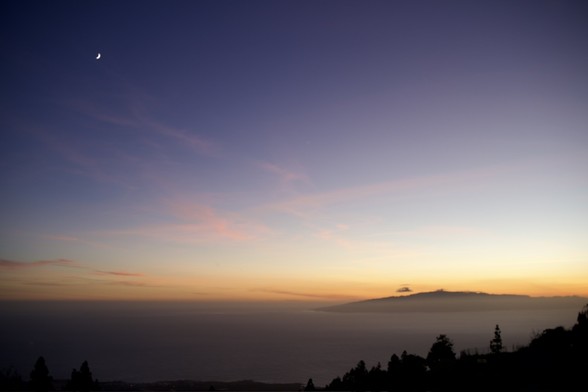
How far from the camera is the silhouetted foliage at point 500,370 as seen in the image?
35.3m

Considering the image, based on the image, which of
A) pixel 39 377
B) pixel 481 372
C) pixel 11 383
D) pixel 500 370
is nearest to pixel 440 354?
pixel 481 372

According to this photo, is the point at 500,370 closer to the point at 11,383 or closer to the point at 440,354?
the point at 440,354

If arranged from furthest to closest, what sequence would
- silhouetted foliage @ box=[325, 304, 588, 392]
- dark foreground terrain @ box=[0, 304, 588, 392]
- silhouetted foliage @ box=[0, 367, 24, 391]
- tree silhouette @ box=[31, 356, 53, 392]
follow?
silhouetted foliage @ box=[325, 304, 588, 392], silhouetted foliage @ box=[0, 367, 24, 391], dark foreground terrain @ box=[0, 304, 588, 392], tree silhouette @ box=[31, 356, 53, 392]

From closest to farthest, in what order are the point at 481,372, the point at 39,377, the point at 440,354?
the point at 39,377, the point at 481,372, the point at 440,354

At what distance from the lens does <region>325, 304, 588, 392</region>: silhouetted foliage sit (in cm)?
3528

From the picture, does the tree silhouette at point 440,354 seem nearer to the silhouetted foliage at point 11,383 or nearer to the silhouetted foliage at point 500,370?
the silhouetted foliage at point 500,370

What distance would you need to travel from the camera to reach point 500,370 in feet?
135

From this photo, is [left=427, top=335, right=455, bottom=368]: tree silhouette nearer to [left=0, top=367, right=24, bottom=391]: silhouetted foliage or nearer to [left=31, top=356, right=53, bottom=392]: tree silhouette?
[left=31, top=356, right=53, bottom=392]: tree silhouette

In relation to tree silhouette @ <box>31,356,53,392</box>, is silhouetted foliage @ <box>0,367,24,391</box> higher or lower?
lower

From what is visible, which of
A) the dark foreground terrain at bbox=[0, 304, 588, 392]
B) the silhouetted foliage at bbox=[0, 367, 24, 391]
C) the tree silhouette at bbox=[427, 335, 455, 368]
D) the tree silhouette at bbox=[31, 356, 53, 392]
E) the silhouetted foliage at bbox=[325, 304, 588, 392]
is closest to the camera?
the tree silhouette at bbox=[31, 356, 53, 392]

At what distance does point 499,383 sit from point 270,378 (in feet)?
435

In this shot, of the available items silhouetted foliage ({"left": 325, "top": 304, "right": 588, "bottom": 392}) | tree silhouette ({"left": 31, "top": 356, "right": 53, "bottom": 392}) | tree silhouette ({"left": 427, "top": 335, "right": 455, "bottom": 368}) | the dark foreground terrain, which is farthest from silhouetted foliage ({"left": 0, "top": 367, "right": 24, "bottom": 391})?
tree silhouette ({"left": 427, "top": 335, "right": 455, "bottom": 368})

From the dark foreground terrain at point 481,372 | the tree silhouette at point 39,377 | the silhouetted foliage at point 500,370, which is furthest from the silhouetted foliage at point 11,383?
the silhouetted foliage at point 500,370

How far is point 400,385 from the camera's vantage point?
46.0m
